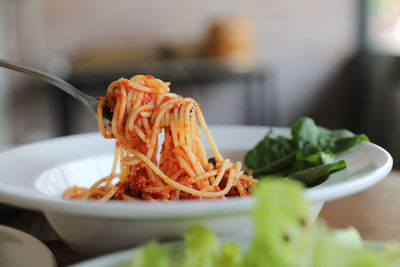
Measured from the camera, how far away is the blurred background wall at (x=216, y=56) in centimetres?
401

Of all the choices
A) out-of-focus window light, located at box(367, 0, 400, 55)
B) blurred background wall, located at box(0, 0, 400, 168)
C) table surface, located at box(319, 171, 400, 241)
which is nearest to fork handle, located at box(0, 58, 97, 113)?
table surface, located at box(319, 171, 400, 241)

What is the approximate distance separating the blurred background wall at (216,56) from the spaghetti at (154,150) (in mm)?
2670

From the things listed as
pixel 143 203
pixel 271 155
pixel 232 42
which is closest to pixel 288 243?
pixel 143 203

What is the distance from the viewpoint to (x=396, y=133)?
12.6 feet

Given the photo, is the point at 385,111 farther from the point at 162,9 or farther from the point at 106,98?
Result: the point at 106,98

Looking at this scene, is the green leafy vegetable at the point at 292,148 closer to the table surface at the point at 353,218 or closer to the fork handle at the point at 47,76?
the table surface at the point at 353,218

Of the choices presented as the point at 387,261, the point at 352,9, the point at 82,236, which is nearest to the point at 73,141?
the point at 82,236

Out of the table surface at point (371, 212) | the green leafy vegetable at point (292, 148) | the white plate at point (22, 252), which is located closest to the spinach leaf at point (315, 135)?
the green leafy vegetable at point (292, 148)

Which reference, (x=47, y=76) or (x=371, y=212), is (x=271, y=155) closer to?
(x=371, y=212)

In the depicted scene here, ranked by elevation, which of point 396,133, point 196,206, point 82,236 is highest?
point 196,206

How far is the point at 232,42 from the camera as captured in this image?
13.4 ft

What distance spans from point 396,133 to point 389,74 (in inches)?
20.6

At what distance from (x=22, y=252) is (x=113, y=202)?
0.25 m

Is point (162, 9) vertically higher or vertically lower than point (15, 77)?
higher
